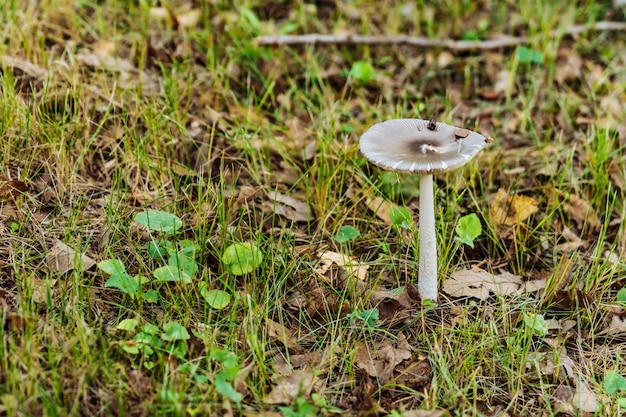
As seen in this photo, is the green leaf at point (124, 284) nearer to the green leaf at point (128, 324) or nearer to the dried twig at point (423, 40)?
the green leaf at point (128, 324)

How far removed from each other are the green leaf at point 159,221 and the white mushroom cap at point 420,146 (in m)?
0.85

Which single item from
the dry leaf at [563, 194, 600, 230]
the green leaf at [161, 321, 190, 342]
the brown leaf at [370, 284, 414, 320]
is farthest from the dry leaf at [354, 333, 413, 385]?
the dry leaf at [563, 194, 600, 230]

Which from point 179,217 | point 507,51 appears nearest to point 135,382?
point 179,217

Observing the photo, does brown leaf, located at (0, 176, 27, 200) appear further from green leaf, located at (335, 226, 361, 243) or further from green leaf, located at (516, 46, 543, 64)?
green leaf, located at (516, 46, 543, 64)

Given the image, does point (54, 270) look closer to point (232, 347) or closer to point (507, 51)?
point (232, 347)

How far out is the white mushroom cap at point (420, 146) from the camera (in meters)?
2.44

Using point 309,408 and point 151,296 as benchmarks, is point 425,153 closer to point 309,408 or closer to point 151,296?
point 309,408

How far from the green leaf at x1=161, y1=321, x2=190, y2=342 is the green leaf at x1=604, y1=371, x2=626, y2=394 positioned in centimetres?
156

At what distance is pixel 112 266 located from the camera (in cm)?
264

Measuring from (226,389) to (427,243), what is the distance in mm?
976

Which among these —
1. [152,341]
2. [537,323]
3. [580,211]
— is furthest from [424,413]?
[580,211]

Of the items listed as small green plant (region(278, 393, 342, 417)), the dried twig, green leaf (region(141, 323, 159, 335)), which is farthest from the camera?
the dried twig

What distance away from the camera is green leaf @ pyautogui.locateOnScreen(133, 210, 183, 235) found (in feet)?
9.22

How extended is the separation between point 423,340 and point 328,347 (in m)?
0.39
